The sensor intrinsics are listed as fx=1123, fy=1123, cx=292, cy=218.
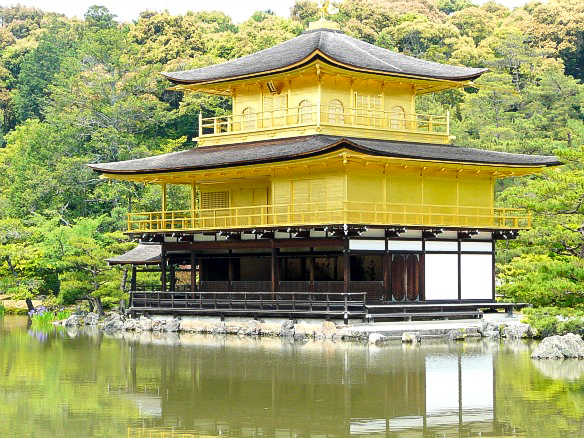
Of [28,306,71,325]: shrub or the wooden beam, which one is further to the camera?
[28,306,71,325]: shrub

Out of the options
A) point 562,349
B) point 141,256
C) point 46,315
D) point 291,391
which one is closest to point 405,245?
point 562,349

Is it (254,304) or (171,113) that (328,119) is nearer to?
(254,304)

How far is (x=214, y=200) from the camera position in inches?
1741

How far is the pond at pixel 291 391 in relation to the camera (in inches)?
725

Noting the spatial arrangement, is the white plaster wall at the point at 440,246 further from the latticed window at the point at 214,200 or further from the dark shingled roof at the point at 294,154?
the latticed window at the point at 214,200

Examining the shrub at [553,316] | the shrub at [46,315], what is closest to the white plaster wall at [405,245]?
the shrub at [553,316]

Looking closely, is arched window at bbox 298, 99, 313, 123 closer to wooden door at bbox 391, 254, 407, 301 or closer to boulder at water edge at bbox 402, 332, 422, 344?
wooden door at bbox 391, 254, 407, 301

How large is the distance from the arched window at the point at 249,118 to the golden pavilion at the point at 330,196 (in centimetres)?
9

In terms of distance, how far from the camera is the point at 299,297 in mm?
39469

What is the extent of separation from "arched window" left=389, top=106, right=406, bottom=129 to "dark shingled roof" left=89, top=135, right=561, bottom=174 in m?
1.60

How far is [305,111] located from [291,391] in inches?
816

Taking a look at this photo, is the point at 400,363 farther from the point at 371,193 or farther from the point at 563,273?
the point at 371,193

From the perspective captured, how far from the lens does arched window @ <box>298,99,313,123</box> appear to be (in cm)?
4144

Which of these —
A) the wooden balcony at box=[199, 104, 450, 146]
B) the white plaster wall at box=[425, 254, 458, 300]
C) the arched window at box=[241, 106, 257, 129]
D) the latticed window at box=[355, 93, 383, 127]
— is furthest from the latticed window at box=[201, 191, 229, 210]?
the white plaster wall at box=[425, 254, 458, 300]
